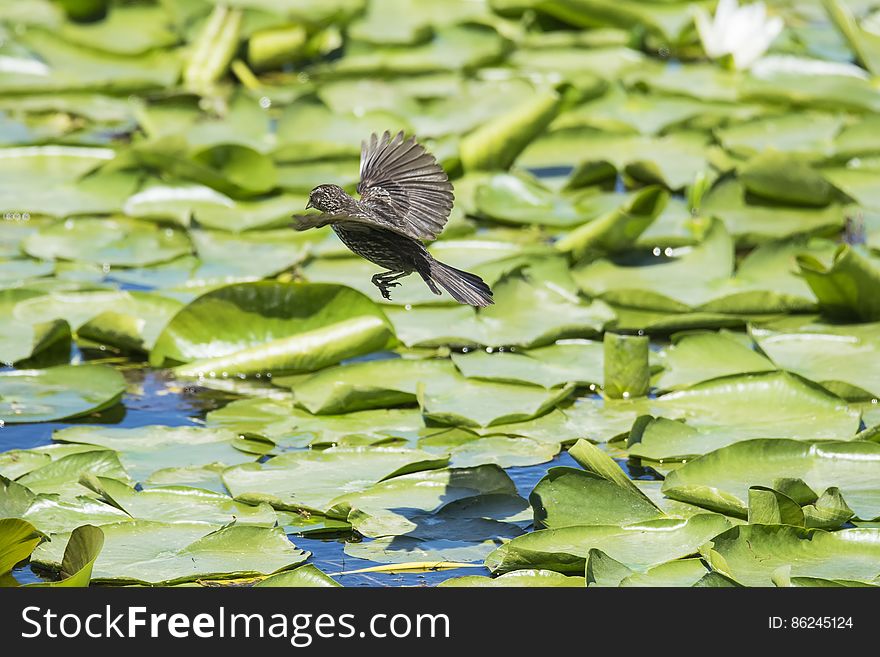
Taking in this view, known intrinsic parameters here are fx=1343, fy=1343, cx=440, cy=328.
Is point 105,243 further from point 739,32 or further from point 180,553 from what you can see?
point 739,32

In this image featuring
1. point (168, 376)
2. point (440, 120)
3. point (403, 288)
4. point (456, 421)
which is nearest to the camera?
point (456, 421)

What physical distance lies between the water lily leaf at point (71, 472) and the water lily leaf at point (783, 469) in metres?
1.52

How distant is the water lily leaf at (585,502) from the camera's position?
3.44 m

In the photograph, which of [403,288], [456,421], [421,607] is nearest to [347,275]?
[403,288]

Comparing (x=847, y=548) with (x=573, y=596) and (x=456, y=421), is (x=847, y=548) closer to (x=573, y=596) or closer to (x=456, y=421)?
(x=573, y=596)

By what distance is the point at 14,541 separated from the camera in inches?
123

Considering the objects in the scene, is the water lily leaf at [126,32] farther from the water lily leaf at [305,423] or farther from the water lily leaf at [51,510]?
the water lily leaf at [51,510]

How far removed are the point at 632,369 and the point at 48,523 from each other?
5.98 ft

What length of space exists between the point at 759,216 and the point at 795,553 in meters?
2.61

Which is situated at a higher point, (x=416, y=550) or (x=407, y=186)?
(x=407, y=186)

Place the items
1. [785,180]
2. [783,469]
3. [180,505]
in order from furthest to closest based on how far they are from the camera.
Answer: [785,180]
[783,469]
[180,505]

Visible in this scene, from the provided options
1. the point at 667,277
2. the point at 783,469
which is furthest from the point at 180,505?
the point at 667,277

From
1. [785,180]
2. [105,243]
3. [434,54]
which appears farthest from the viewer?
[434,54]

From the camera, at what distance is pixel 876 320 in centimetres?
A: 470
